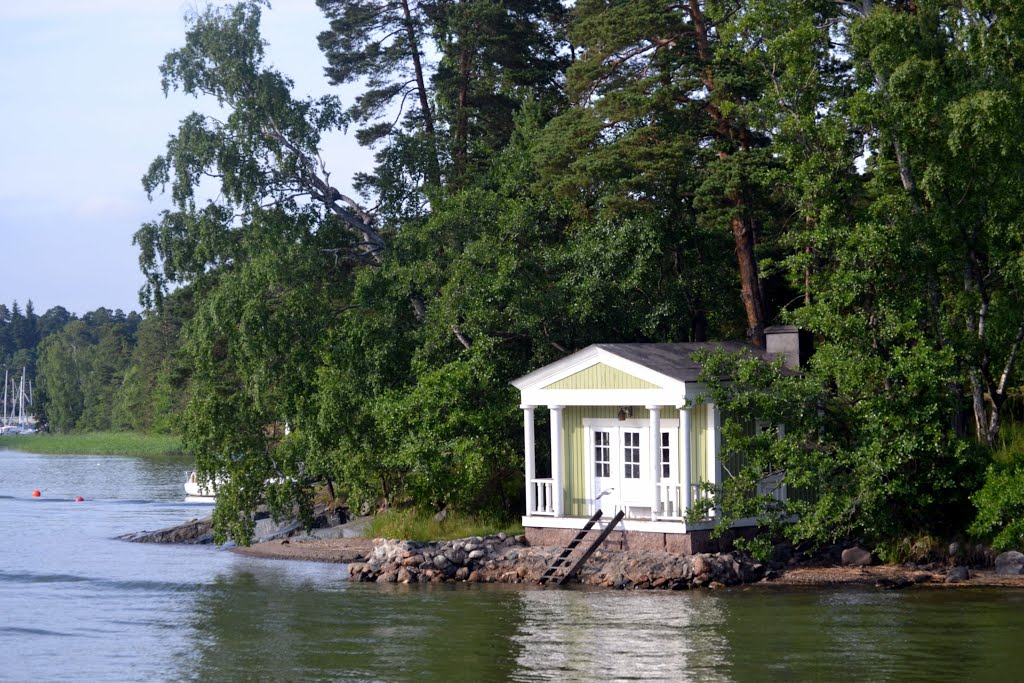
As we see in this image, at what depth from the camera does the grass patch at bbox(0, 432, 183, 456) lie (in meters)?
88.4

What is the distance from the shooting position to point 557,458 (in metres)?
27.1

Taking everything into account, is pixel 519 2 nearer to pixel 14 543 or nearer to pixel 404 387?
pixel 404 387

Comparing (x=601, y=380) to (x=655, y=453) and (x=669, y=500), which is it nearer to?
(x=655, y=453)

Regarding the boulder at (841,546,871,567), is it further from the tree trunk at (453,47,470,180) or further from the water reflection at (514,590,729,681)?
the tree trunk at (453,47,470,180)

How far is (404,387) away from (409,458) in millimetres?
2467

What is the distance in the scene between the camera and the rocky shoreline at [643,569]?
23.8 m

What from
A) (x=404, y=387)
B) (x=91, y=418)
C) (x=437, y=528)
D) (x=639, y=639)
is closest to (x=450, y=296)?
(x=404, y=387)

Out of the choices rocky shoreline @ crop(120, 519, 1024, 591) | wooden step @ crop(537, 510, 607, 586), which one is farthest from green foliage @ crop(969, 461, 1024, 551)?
wooden step @ crop(537, 510, 607, 586)

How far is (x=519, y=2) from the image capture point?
4016cm

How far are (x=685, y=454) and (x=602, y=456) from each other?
2.26 metres

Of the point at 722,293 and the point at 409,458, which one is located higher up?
the point at 722,293

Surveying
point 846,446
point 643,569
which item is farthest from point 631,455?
point 846,446

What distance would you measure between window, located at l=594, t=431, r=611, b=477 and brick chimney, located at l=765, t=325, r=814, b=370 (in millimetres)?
3650

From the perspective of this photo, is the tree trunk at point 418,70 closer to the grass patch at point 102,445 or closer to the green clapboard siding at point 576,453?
the green clapboard siding at point 576,453
